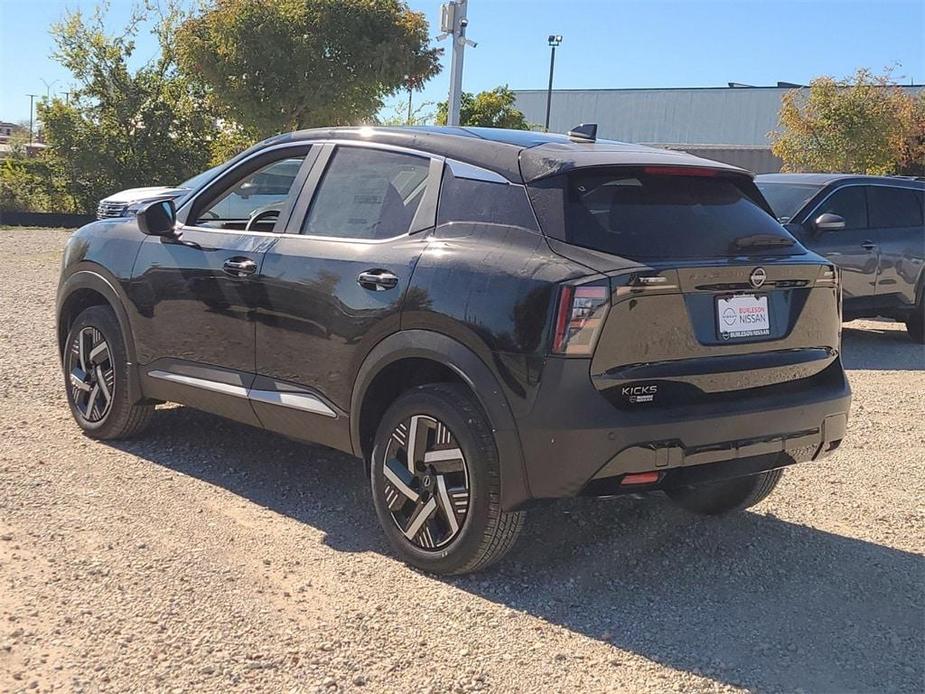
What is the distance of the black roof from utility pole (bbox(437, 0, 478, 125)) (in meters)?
11.0

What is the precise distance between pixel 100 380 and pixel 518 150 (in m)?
2.97

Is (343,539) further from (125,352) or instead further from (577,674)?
(125,352)

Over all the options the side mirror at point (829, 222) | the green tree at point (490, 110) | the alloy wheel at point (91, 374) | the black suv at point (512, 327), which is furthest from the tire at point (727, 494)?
the green tree at point (490, 110)

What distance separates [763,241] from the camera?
4059 millimetres

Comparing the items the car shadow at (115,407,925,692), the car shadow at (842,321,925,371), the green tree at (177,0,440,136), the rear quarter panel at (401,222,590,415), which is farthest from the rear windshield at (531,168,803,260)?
the green tree at (177,0,440,136)

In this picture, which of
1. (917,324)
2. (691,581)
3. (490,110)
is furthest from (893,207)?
(490,110)

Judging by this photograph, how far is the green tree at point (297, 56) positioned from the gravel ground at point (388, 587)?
17.1 meters

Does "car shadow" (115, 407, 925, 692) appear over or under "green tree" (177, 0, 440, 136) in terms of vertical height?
under

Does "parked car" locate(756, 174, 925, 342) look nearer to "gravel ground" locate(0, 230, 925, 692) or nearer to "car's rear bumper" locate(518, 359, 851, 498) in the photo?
"gravel ground" locate(0, 230, 925, 692)

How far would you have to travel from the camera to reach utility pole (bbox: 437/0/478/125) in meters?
15.0

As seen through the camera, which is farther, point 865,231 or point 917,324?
point 917,324

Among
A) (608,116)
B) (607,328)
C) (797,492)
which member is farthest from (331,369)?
(608,116)

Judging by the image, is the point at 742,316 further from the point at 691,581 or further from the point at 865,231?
the point at 865,231

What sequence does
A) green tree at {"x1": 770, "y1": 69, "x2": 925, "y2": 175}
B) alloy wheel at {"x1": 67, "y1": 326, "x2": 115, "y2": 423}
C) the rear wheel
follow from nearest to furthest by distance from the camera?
alloy wheel at {"x1": 67, "y1": 326, "x2": 115, "y2": 423}
the rear wheel
green tree at {"x1": 770, "y1": 69, "x2": 925, "y2": 175}
